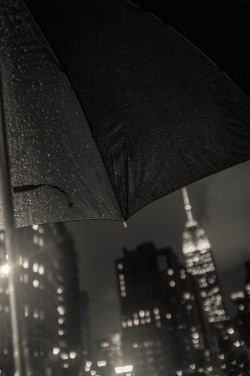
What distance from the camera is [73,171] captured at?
10.4 feet

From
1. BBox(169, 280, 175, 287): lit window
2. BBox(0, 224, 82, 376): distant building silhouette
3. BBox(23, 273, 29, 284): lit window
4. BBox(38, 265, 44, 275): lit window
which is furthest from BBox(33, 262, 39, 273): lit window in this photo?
BBox(169, 280, 175, 287): lit window

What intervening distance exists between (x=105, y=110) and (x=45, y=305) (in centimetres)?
7214

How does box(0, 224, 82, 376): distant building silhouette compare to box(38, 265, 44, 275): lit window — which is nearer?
box(0, 224, 82, 376): distant building silhouette

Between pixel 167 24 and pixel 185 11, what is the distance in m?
0.17

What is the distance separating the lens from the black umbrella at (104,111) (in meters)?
2.59

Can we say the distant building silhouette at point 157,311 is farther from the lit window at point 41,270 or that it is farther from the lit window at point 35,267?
the lit window at point 35,267

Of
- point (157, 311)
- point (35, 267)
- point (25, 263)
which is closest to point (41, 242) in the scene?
point (35, 267)

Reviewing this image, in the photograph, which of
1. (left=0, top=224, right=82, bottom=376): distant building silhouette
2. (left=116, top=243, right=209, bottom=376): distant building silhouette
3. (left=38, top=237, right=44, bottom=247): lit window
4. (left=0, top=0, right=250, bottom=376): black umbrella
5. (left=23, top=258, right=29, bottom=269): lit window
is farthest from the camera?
(left=116, top=243, right=209, bottom=376): distant building silhouette

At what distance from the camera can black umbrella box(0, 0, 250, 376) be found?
8.48 ft

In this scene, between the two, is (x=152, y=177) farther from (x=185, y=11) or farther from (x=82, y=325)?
(x=82, y=325)

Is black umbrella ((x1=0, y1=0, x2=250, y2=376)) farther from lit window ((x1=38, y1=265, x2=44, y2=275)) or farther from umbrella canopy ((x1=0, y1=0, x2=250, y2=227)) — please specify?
lit window ((x1=38, y1=265, x2=44, y2=275))

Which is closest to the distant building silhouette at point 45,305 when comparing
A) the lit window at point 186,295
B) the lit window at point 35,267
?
the lit window at point 35,267

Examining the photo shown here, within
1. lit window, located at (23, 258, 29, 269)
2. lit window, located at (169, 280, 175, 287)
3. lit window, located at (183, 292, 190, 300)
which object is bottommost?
lit window, located at (183, 292, 190, 300)

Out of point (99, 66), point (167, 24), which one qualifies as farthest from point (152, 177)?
point (167, 24)
